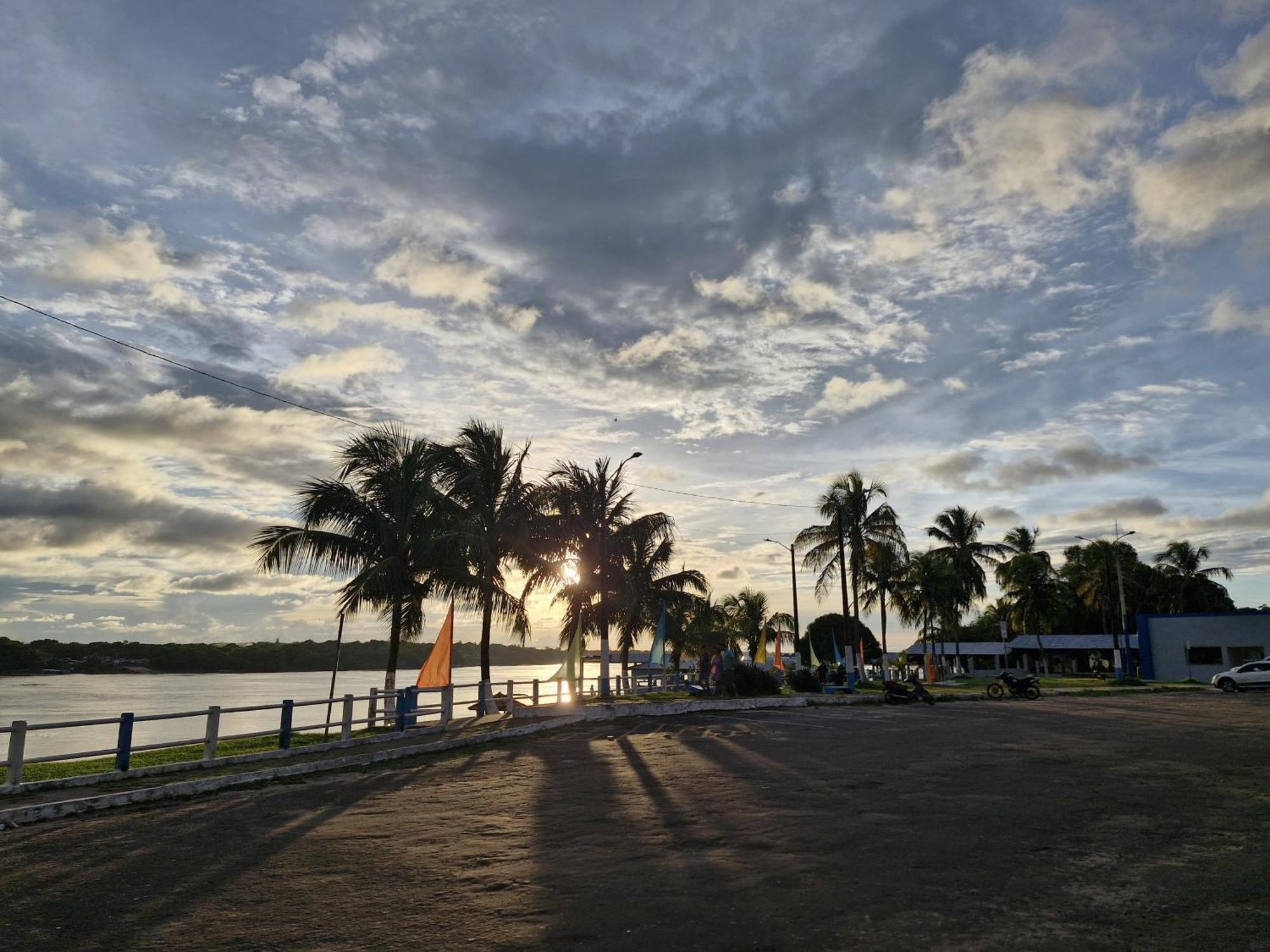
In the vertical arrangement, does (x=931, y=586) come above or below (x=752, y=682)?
above

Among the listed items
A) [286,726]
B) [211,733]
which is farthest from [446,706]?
[211,733]

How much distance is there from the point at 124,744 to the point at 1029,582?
66.0 metres

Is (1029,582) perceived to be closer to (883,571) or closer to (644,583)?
(883,571)

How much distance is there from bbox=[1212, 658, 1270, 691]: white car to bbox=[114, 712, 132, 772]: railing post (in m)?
44.8

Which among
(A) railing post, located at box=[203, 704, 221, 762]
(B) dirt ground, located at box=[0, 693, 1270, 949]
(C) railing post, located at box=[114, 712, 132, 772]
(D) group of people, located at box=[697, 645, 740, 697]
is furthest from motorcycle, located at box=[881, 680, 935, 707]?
(C) railing post, located at box=[114, 712, 132, 772]

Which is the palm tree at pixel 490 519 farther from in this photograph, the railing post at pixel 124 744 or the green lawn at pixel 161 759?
the railing post at pixel 124 744

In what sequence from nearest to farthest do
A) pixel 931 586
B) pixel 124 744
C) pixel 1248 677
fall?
pixel 124 744
pixel 1248 677
pixel 931 586

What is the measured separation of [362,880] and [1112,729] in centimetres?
1785

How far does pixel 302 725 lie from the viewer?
23.3 m

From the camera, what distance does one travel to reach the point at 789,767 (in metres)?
13.7

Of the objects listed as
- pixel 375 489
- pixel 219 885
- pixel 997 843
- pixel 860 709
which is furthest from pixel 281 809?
pixel 860 709

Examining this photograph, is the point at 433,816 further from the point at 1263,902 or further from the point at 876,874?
the point at 1263,902

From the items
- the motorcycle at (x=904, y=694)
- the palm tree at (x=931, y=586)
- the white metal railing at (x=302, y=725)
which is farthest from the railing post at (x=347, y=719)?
the palm tree at (x=931, y=586)

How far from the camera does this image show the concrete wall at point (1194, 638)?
161 ft
